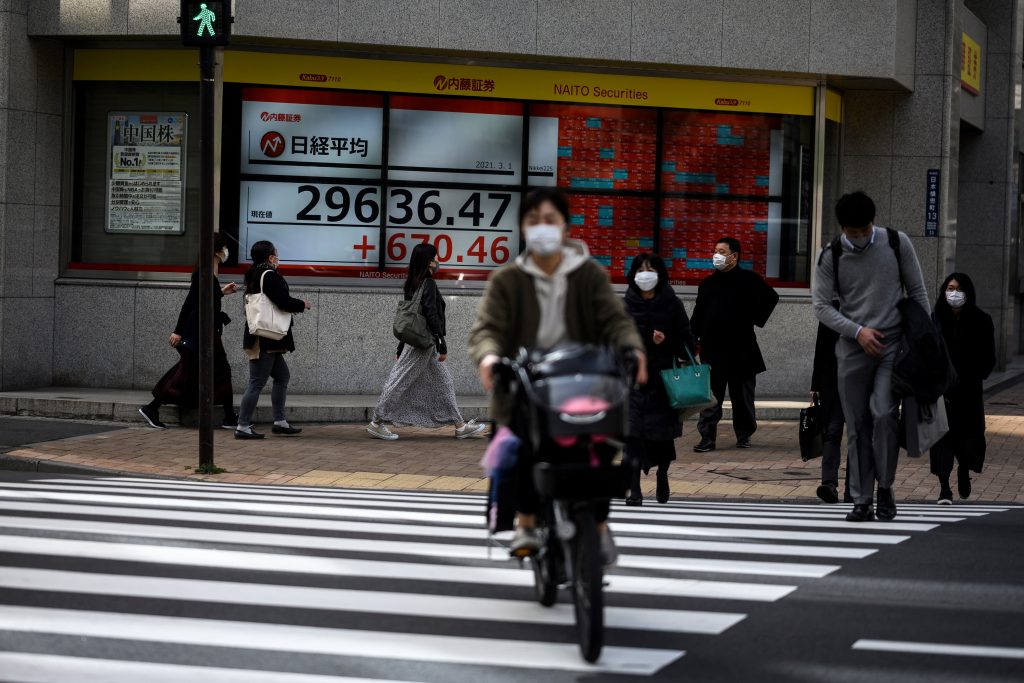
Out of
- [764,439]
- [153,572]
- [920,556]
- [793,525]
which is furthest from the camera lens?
[764,439]

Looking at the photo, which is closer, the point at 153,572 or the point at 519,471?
the point at 519,471

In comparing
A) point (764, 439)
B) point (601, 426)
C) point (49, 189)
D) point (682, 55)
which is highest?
point (682, 55)

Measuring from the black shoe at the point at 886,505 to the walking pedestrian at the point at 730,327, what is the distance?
15.4ft

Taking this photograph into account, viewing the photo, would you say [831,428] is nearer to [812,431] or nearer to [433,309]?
[812,431]

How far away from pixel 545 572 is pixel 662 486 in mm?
4324

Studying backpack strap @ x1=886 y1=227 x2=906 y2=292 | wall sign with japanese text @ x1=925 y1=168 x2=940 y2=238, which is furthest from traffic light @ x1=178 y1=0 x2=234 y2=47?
wall sign with japanese text @ x1=925 y1=168 x2=940 y2=238

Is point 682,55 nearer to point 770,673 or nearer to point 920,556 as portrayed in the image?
point 920,556

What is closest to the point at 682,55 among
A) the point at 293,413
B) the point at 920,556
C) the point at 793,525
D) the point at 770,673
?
the point at 293,413

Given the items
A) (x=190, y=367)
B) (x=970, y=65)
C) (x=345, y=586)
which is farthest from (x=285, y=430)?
(x=970, y=65)

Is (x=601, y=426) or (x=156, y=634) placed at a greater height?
(x=601, y=426)

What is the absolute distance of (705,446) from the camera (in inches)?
545

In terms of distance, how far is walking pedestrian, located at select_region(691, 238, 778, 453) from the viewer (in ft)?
45.3

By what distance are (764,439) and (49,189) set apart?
784 centimetres

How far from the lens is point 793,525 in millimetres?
8852
